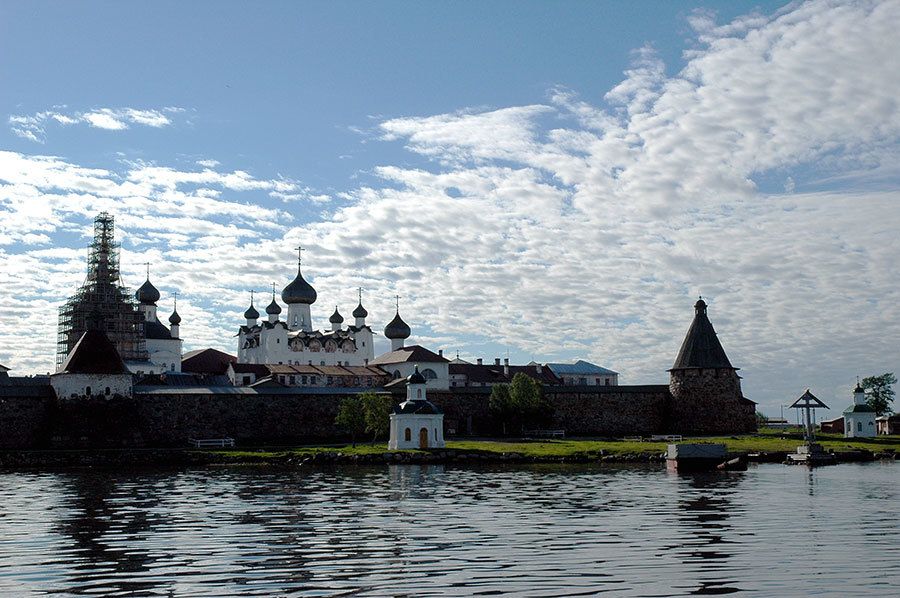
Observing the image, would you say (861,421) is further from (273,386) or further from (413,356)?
(273,386)

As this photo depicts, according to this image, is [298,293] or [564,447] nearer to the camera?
[564,447]

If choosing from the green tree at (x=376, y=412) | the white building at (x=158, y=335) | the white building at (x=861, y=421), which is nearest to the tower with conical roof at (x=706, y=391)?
the white building at (x=861, y=421)

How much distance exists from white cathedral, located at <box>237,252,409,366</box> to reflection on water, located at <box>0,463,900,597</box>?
4163cm

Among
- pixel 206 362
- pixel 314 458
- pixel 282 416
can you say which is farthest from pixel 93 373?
pixel 206 362

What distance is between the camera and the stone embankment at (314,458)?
4106 centimetres

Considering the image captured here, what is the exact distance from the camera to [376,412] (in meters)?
47.8

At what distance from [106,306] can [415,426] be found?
2835 centimetres

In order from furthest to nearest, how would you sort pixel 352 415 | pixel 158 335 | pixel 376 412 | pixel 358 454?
pixel 158 335 → pixel 352 415 → pixel 376 412 → pixel 358 454

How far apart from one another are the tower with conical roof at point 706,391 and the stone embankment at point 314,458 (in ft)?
47.3

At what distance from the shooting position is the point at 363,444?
158 ft

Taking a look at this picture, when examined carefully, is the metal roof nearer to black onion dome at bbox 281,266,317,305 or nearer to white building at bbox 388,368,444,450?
black onion dome at bbox 281,266,317,305

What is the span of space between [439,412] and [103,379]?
662 inches

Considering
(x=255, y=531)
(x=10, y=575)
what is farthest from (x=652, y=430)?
(x=10, y=575)

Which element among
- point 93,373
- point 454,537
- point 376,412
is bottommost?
point 454,537
